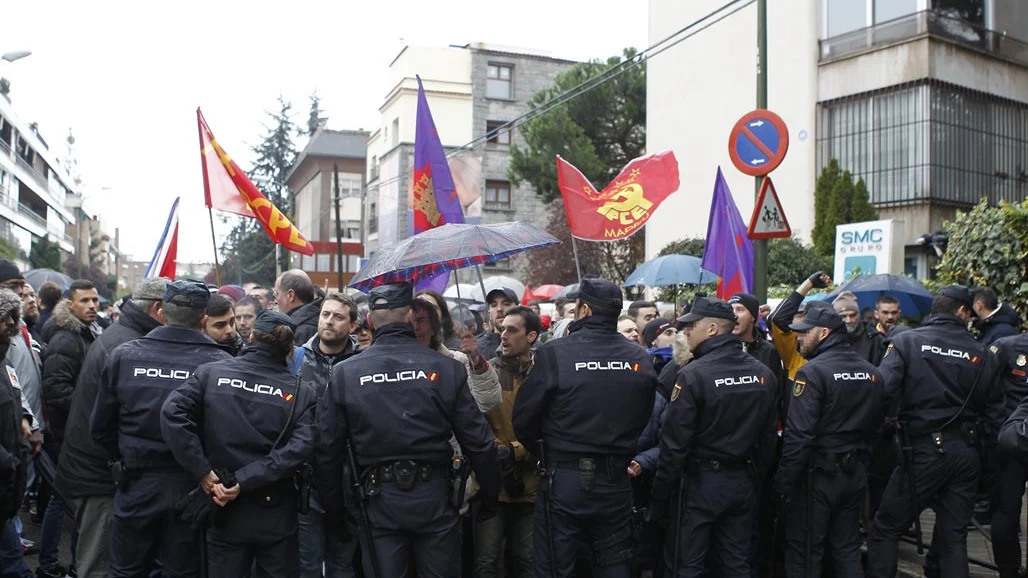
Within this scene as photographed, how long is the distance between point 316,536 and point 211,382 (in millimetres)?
1676

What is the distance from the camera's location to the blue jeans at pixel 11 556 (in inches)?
244

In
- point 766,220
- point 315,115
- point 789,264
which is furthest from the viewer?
point 315,115

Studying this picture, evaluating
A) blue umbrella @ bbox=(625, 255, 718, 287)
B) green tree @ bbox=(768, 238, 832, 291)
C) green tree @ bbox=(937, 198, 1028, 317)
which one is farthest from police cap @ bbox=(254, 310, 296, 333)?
green tree @ bbox=(768, 238, 832, 291)

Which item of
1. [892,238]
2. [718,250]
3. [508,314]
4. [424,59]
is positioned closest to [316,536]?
[508,314]

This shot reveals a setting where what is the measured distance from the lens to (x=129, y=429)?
532 centimetres

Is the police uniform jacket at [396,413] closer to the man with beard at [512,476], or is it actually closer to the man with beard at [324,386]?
the man with beard at [512,476]

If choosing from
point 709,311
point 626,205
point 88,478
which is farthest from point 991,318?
point 88,478

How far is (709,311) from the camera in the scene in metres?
6.04

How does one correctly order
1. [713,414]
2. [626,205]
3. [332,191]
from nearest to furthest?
[713,414] < [626,205] < [332,191]

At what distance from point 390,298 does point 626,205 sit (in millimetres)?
4396

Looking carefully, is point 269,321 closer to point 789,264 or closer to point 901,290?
point 901,290

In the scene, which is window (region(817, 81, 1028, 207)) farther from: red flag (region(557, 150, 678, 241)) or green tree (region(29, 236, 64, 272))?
green tree (region(29, 236, 64, 272))

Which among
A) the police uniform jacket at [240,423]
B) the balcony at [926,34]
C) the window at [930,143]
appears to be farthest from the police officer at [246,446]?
the balcony at [926,34]

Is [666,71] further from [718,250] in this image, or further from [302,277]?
[302,277]
